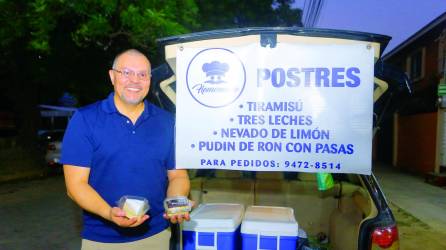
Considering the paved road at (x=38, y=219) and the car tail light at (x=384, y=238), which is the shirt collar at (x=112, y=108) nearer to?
the car tail light at (x=384, y=238)

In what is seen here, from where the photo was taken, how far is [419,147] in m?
16.7

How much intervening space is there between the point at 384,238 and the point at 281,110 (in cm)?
112

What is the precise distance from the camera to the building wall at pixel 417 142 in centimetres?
1545

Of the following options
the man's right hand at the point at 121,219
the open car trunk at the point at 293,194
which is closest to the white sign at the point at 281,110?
the man's right hand at the point at 121,219

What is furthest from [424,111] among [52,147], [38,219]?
[38,219]

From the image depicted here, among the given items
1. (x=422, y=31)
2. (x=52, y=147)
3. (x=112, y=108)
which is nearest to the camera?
(x=112, y=108)

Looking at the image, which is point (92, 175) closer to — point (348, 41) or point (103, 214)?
point (103, 214)

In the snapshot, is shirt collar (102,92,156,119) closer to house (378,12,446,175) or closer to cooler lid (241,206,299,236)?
cooler lid (241,206,299,236)

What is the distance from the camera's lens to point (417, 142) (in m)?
16.9

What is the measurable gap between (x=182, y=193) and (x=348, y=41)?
1.41m

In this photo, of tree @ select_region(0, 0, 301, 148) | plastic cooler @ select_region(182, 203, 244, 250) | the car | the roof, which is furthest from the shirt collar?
the roof

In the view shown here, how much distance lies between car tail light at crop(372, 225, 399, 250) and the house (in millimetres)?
10042

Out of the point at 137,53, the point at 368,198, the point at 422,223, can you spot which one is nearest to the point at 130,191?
the point at 137,53

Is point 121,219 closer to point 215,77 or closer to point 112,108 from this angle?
point 112,108
